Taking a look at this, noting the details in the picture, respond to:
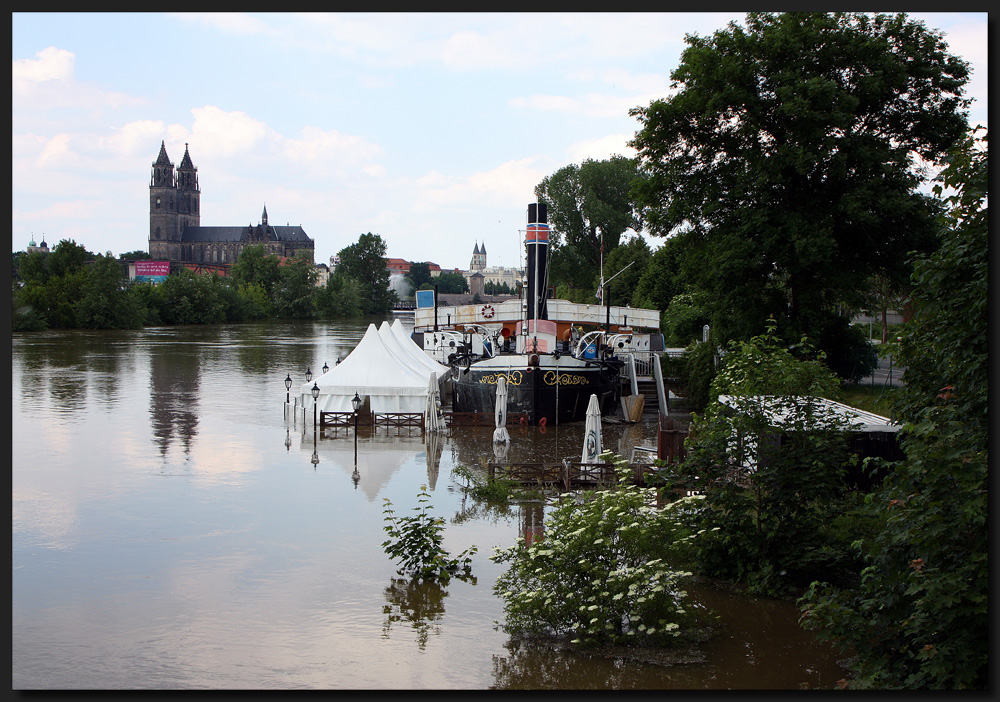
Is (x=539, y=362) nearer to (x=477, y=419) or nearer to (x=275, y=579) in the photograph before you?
(x=477, y=419)

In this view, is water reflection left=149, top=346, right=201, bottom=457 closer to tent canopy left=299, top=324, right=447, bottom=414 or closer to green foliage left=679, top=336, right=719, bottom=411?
tent canopy left=299, top=324, right=447, bottom=414

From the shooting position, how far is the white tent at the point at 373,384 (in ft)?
76.3

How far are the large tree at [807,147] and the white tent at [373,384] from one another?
31.1ft

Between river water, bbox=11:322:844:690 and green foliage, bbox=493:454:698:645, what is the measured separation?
0.37 metres

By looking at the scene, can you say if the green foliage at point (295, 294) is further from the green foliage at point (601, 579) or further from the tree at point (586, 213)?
the green foliage at point (601, 579)

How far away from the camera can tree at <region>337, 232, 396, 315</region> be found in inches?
6102

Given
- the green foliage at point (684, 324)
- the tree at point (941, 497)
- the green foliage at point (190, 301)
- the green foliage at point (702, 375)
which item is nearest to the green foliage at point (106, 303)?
the green foliage at point (190, 301)

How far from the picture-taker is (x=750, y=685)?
802 cm

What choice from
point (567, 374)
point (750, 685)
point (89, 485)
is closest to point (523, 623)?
point (750, 685)

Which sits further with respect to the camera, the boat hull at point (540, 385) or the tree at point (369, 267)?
the tree at point (369, 267)

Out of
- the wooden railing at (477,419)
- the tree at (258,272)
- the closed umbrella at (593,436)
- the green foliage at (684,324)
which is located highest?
the tree at (258,272)

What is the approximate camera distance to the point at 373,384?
2331cm

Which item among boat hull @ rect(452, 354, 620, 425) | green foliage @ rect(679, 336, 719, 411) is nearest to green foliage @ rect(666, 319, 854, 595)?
boat hull @ rect(452, 354, 620, 425)

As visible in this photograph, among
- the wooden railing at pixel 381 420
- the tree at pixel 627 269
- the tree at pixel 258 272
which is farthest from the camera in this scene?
the tree at pixel 258 272
